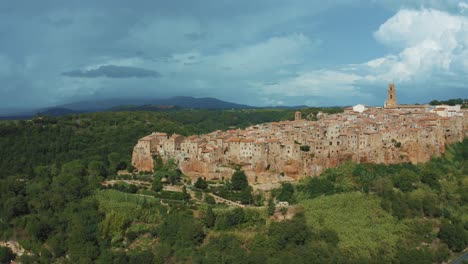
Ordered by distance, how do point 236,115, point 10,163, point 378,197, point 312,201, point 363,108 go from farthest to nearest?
point 236,115, point 363,108, point 10,163, point 378,197, point 312,201

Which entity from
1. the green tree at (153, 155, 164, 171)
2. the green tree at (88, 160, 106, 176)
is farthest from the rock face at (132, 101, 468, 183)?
the green tree at (88, 160, 106, 176)

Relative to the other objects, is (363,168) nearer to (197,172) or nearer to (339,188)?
(339,188)

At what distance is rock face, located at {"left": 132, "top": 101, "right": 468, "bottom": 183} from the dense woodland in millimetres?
1107

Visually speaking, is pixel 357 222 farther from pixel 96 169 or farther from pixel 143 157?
pixel 96 169

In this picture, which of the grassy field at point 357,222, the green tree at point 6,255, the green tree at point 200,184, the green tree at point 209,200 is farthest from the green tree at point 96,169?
the grassy field at point 357,222

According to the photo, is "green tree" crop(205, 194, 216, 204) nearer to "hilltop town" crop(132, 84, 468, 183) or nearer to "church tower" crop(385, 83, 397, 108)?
"hilltop town" crop(132, 84, 468, 183)

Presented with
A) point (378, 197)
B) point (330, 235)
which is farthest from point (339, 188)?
point (330, 235)

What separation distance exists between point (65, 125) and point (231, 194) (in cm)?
3231

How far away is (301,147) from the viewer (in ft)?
115

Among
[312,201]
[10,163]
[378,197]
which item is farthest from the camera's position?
[10,163]

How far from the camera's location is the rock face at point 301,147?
34.2 meters

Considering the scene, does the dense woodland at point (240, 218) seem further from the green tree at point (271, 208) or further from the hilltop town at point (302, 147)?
the hilltop town at point (302, 147)

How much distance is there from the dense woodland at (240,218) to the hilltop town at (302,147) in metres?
1.10

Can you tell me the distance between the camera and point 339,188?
32906 mm
